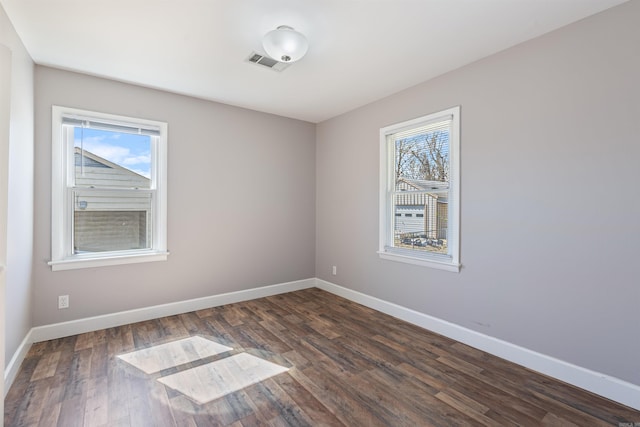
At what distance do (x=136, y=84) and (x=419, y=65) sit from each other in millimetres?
2910

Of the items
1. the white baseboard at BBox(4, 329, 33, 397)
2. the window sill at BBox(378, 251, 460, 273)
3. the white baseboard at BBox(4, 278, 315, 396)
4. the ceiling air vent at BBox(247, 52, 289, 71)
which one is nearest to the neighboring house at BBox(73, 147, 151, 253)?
the white baseboard at BBox(4, 278, 315, 396)

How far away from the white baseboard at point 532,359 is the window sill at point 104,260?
2.67 meters

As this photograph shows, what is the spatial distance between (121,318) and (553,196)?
413 centimetres

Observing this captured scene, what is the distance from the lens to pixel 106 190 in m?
3.12

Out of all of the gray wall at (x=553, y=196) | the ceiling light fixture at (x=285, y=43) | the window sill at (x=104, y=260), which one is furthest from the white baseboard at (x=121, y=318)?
the ceiling light fixture at (x=285, y=43)

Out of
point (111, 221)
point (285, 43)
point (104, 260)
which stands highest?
point (285, 43)

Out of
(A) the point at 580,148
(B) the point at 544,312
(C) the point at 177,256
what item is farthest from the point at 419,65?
(C) the point at 177,256

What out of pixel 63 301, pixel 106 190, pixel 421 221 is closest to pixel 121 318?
pixel 63 301

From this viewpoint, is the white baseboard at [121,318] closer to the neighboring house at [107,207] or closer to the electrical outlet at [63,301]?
the electrical outlet at [63,301]

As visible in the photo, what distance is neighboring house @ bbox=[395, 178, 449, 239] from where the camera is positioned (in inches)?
119

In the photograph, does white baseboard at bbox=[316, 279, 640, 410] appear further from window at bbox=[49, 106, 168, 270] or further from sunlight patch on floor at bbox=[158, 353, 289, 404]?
window at bbox=[49, 106, 168, 270]

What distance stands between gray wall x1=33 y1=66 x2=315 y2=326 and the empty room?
0.08ft

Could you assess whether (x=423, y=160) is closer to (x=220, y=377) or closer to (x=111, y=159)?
(x=220, y=377)

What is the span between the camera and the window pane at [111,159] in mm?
2996
